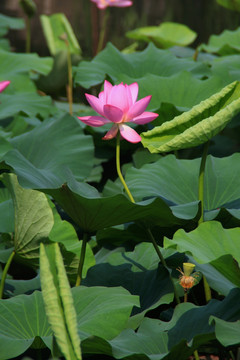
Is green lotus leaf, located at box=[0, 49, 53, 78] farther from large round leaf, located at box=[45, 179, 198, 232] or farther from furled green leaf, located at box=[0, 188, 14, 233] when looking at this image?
large round leaf, located at box=[45, 179, 198, 232]

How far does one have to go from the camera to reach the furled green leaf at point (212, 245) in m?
0.82

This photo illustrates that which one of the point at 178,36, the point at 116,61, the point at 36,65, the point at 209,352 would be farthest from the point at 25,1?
the point at 209,352

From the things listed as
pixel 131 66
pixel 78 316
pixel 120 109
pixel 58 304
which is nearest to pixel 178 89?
pixel 131 66

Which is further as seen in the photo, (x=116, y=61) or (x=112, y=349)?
(x=116, y=61)

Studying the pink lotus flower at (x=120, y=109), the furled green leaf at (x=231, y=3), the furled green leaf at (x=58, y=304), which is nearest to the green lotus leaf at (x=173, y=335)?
the furled green leaf at (x=58, y=304)

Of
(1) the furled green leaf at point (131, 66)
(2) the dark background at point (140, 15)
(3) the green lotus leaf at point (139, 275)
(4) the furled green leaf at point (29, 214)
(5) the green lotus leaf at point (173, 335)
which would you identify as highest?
(4) the furled green leaf at point (29, 214)

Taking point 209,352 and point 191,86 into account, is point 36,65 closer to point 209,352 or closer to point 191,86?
point 191,86

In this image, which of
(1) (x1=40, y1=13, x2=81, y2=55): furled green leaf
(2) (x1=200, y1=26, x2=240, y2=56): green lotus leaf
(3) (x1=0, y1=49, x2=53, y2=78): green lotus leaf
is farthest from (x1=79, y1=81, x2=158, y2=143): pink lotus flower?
(1) (x1=40, y1=13, x2=81, y2=55): furled green leaf

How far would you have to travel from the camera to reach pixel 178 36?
9.66 ft

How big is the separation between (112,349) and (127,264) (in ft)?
0.96

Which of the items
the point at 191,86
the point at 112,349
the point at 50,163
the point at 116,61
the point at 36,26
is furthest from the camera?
the point at 36,26

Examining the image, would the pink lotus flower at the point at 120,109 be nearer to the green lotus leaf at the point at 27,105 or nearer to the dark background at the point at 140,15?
the green lotus leaf at the point at 27,105

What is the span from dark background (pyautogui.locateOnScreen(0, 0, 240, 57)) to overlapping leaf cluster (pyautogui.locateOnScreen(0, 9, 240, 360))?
94.8 inches

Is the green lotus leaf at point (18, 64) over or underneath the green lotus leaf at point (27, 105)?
underneath
